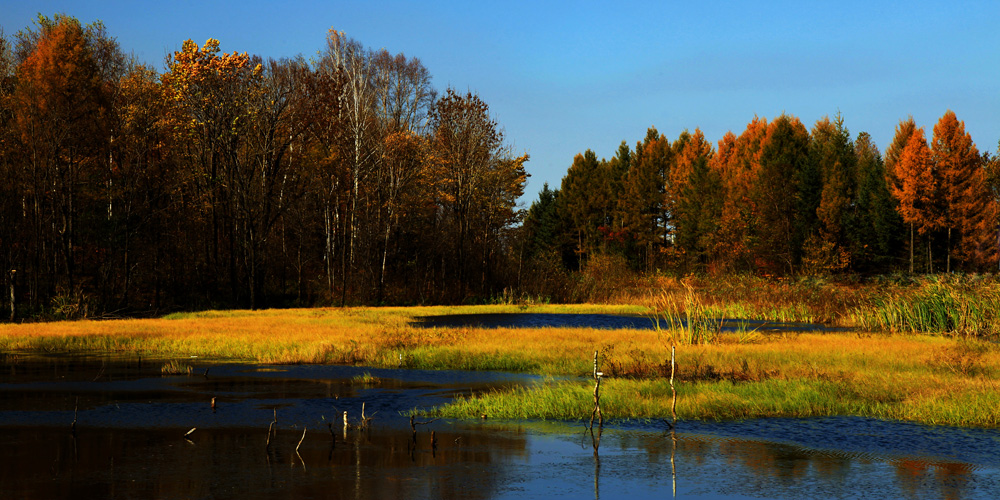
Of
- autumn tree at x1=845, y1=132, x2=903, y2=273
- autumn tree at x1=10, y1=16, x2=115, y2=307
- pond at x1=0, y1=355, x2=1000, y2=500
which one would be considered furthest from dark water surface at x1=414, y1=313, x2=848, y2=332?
autumn tree at x1=845, y1=132, x2=903, y2=273

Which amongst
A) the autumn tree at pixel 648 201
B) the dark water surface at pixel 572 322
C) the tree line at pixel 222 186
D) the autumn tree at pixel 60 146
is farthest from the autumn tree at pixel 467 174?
the autumn tree at pixel 648 201

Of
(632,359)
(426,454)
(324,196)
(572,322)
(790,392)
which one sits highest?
(324,196)

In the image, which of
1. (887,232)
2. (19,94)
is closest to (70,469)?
(19,94)

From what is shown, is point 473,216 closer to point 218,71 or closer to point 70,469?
point 218,71

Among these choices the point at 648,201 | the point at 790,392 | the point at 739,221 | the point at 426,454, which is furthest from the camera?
the point at 648,201

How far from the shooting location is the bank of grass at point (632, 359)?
14.2 meters

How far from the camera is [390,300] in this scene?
48406mm

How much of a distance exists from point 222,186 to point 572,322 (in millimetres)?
22234

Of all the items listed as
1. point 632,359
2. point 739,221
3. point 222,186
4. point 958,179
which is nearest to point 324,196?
point 222,186

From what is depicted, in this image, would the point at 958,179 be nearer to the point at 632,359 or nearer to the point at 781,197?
the point at 781,197

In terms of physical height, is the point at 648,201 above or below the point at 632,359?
above

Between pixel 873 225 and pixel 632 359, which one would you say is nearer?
pixel 632 359

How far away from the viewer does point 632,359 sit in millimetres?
20375

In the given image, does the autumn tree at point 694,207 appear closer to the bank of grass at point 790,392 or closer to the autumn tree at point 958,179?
the autumn tree at point 958,179
